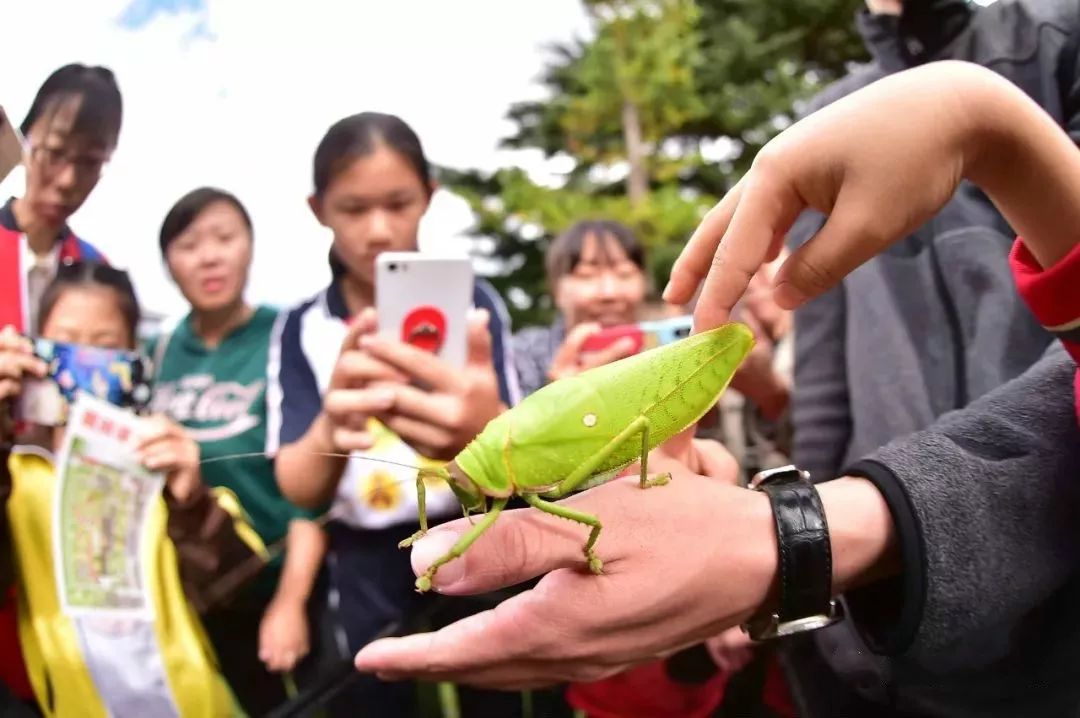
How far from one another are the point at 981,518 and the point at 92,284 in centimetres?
83

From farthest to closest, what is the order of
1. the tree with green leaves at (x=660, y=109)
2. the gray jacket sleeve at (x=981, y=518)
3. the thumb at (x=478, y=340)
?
1. the tree with green leaves at (x=660, y=109)
2. the thumb at (x=478, y=340)
3. the gray jacket sleeve at (x=981, y=518)

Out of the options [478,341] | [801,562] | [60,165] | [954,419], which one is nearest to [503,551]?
[801,562]

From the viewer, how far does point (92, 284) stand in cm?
67

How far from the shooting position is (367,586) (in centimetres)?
82

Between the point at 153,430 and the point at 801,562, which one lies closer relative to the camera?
the point at 801,562

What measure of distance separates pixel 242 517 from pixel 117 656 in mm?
165

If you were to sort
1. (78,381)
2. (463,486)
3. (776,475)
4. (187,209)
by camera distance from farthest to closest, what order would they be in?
(187,209) < (78,381) < (776,475) < (463,486)

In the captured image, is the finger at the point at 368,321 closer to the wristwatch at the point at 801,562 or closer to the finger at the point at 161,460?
the finger at the point at 161,460

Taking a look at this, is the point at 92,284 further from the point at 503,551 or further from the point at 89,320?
the point at 503,551

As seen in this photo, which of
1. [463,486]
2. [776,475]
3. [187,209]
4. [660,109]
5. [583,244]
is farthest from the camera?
[583,244]

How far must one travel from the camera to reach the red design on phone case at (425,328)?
2.25 feet

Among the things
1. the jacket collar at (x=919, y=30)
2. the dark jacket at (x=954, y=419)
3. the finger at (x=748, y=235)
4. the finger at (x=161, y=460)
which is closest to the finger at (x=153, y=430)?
the finger at (x=161, y=460)

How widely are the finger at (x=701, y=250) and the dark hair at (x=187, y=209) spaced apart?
1.76 feet

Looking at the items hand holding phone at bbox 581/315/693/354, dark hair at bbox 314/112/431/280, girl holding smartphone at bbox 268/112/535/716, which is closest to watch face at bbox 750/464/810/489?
hand holding phone at bbox 581/315/693/354
